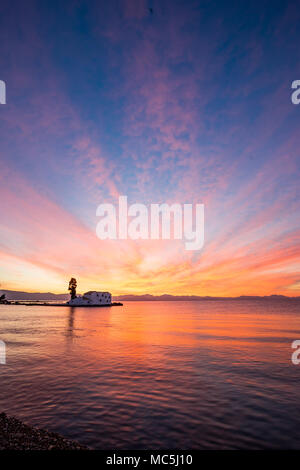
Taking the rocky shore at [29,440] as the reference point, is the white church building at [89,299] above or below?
below

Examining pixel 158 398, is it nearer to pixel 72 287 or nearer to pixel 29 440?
pixel 29 440

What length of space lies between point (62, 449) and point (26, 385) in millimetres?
10836

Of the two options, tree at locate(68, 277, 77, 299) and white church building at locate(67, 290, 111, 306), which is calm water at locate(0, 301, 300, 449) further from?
tree at locate(68, 277, 77, 299)

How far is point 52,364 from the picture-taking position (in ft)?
76.6

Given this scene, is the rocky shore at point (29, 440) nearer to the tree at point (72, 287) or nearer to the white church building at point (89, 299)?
the white church building at point (89, 299)

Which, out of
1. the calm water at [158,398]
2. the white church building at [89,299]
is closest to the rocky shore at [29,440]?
the calm water at [158,398]

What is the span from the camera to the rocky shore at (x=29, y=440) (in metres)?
8.05

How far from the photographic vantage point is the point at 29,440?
8.47m

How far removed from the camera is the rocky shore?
805 centimetres

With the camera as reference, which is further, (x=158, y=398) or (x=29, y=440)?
(x=158, y=398)

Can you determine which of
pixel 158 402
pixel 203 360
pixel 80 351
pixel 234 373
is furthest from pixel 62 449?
pixel 80 351

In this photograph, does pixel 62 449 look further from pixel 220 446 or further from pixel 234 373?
pixel 234 373

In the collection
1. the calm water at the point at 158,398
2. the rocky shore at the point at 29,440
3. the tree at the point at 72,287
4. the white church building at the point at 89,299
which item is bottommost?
the white church building at the point at 89,299

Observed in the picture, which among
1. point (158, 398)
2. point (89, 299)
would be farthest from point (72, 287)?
point (158, 398)
